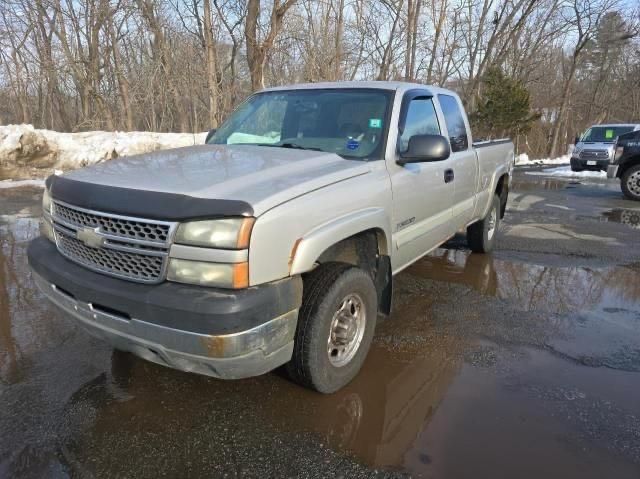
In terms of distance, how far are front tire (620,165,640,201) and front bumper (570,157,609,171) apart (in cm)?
591

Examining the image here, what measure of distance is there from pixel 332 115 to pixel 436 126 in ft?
3.58

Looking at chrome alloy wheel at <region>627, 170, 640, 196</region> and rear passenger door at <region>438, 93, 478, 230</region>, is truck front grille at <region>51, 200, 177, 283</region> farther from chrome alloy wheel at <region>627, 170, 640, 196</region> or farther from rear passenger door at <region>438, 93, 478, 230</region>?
chrome alloy wheel at <region>627, 170, 640, 196</region>

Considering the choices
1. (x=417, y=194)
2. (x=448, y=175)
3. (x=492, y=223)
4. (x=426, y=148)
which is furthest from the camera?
(x=492, y=223)

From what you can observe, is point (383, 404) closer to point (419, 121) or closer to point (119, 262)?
point (119, 262)

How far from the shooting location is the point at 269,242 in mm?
2275

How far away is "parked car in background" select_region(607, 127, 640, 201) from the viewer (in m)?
10.9

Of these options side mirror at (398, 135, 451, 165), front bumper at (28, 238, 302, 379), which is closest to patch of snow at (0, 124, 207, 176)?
side mirror at (398, 135, 451, 165)

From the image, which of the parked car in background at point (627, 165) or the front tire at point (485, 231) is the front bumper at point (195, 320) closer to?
the front tire at point (485, 231)

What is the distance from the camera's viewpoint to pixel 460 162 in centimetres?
450

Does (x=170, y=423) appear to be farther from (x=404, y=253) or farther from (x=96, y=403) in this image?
(x=404, y=253)

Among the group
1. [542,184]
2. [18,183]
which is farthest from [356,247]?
[542,184]

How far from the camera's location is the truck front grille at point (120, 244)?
2.27 m

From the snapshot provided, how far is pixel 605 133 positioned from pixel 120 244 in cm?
1965

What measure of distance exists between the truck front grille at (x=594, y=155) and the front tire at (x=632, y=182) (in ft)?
19.5
